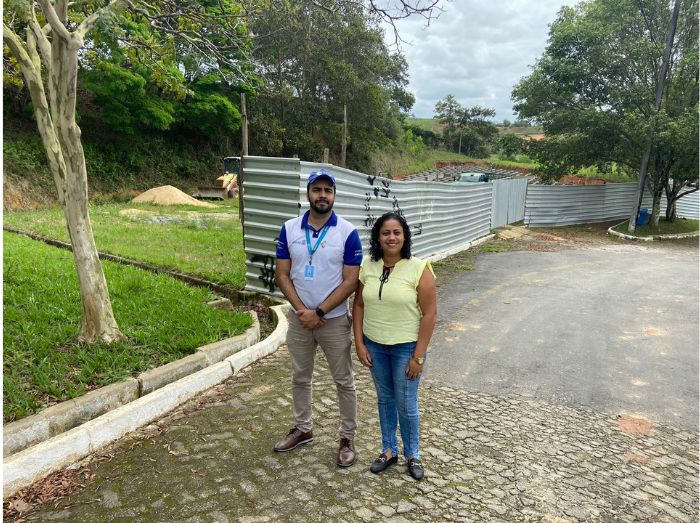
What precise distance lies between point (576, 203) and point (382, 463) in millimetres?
20561

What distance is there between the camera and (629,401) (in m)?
4.43

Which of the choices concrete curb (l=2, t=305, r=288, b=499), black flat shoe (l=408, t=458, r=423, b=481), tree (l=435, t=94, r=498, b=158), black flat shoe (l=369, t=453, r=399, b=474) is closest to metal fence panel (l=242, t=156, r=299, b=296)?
concrete curb (l=2, t=305, r=288, b=499)

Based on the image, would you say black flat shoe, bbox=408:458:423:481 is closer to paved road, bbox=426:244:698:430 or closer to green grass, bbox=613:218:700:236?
paved road, bbox=426:244:698:430

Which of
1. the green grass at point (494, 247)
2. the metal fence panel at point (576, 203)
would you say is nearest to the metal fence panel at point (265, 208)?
the green grass at point (494, 247)

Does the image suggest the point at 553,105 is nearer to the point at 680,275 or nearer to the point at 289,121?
the point at 680,275

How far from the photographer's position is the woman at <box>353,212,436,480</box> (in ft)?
9.84

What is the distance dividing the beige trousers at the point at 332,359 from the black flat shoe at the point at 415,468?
1.38 ft

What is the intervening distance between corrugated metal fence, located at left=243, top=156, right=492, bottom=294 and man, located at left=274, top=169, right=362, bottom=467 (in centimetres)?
320

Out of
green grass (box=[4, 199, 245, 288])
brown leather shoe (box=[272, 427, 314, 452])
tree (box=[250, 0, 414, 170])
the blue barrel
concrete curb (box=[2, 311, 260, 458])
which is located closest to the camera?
concrete curb (box=[2, 311, 260, 458])

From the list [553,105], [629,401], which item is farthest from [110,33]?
[553,105]

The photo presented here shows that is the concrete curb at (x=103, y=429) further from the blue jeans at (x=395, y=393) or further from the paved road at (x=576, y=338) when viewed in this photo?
the paved road at (x=576, y=338)

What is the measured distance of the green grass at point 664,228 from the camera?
63.8 ft

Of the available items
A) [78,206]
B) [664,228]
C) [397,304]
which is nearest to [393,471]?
[397,304]

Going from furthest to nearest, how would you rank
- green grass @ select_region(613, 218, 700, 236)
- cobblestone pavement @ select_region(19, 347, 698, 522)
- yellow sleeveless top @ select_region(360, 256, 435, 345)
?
green grass @ select_region(613, 218, 700, 236)
yellow sleeveless top @ select_region(360, 256, 435, 345)
cobblestone pavement @ select_region(19, 347, 698, 522)
